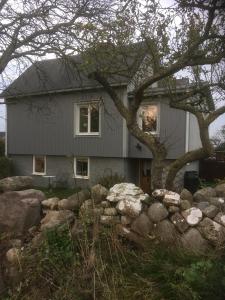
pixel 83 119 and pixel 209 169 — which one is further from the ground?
→ pixel 83 119

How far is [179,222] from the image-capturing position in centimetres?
468

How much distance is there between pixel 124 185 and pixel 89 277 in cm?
139

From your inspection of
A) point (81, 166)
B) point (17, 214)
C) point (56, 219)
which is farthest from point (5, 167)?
A: point (56, 219)

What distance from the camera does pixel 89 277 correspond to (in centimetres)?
431

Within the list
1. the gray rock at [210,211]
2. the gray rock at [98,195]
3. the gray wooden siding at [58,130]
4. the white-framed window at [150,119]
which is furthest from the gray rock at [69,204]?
the white-framed window at [150,119]

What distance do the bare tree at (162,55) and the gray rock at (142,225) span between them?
55.0 inches

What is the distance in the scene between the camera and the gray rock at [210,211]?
15.4 ft

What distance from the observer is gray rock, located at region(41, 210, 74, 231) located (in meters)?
5.08

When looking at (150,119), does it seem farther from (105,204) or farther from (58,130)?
(105,204)

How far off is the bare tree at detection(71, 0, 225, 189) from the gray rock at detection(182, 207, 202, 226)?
4.55 feet

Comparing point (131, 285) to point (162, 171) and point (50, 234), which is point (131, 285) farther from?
point (162, 171)

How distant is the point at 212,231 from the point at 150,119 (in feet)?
40.6

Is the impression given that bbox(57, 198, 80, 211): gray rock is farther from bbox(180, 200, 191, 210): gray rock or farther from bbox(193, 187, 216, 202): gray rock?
bbox(193, 187, 216, 202): gray rock

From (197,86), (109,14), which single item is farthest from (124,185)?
(109,14)
